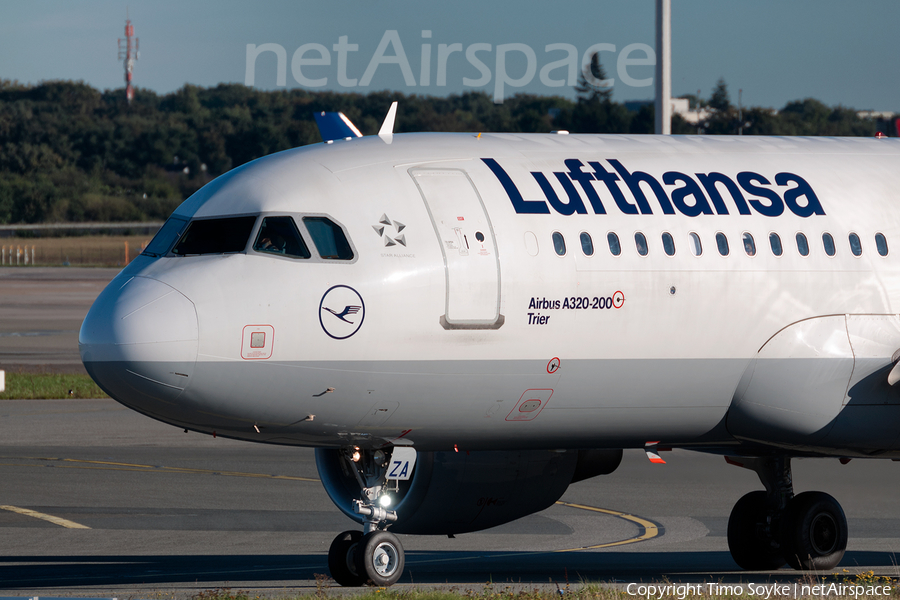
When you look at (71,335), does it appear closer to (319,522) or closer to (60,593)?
(319,522)

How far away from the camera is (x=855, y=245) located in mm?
15672

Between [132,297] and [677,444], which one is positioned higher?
[132,297]

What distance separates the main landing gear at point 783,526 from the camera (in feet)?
55.2

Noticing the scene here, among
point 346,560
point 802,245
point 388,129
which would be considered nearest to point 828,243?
point 802,245

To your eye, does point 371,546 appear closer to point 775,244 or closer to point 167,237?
point 167,237

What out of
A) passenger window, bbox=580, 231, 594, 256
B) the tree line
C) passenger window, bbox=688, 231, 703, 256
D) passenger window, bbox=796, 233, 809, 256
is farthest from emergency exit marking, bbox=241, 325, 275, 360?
the tree line

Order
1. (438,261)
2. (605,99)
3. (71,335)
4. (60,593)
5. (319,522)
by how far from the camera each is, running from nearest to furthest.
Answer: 1. (438,261)
2. (60,593)
3. (319,522)
4. (71,335)
5. (605,99)

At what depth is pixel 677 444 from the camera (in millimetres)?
15539

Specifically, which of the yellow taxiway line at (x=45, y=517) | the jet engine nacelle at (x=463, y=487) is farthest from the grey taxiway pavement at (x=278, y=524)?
the jet engine nacelle at (x=463, y=487)

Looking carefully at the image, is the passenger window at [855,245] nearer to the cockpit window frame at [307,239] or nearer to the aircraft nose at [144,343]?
the cockpit window frame at [307,239]

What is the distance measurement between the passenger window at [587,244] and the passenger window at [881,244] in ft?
12.9

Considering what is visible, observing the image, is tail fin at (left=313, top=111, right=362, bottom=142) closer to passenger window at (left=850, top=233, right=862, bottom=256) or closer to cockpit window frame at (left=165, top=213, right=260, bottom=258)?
cockpit window frame at (left=165, top=213, right=260, bottom=258)

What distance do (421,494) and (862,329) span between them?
18.4 feet

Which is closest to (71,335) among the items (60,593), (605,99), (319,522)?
(319,522)
